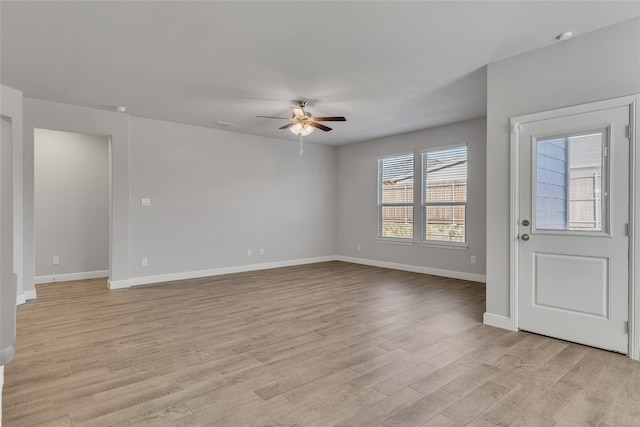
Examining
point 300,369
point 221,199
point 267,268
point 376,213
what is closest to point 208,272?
point 267,268

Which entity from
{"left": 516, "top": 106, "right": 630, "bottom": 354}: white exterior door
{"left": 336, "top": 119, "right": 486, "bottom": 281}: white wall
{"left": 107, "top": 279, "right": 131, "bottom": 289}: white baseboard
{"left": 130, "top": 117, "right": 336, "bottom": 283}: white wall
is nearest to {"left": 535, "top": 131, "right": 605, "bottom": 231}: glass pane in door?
{"left": 516, "top": 106, "right": 630, "bottom": 354}: white exterior door

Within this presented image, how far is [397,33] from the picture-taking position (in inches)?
117

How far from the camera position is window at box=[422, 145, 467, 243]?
6.12 meters

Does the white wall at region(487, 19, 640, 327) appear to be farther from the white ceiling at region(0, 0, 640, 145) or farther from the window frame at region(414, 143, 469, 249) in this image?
the window frame at region(414, 143, 469, 249)

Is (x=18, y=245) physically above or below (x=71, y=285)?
above

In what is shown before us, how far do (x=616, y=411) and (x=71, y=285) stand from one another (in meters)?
6.85

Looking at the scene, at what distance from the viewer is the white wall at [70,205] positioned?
19.2ft

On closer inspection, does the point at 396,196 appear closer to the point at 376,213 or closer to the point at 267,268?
the point at 376,213

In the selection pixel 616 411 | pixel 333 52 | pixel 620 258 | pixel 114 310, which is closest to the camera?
pixel 616 411

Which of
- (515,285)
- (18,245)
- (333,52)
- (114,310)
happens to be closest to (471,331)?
(515,285)

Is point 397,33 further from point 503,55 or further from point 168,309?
point 168,309

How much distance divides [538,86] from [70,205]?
718 cm

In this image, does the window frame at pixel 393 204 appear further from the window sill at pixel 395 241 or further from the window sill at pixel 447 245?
the window sill at pixel 447 245

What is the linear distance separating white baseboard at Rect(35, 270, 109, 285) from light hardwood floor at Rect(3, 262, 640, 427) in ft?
5.20
